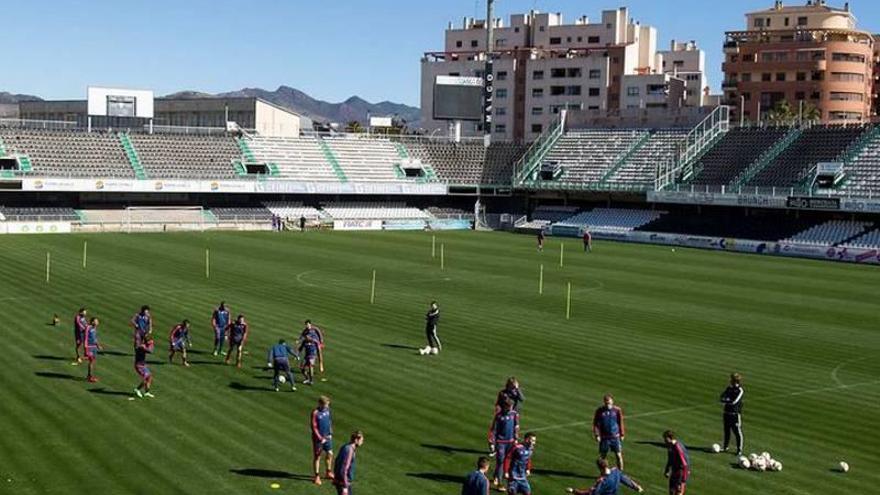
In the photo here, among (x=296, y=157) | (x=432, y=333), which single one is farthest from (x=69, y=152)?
(x=432, y=333)

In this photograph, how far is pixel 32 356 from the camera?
28.6 meters

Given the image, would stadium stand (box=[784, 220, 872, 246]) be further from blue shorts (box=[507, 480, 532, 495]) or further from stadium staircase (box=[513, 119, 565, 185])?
blue shorts (box=[507, 480, 532, 495])

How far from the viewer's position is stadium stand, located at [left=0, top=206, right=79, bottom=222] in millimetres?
73062

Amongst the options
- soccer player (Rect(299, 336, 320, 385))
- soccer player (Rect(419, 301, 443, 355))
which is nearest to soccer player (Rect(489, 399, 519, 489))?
soccer player (Rect(299, 336, 320, 385))

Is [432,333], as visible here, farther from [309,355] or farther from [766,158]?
[766,158]

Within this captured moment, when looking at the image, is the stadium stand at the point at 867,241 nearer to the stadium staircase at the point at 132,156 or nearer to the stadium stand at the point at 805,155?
the stadium stand at the point at 805,155

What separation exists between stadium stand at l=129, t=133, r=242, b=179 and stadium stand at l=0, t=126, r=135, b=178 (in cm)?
197

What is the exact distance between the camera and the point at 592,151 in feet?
311

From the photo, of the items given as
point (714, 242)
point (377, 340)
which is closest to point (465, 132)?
point (714, 242)

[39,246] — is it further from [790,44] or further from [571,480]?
[790,44]

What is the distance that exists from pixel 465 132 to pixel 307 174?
223 ft

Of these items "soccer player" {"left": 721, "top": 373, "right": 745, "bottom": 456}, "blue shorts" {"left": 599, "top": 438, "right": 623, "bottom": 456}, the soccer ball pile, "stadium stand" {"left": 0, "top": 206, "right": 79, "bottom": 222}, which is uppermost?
"stadium stand" {"left": 0, "top": 206, "right": 79, "bottom": 222}

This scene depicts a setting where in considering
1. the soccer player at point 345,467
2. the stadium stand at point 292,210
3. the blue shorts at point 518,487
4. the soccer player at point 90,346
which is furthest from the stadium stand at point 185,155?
the blue shorts at point 518,487

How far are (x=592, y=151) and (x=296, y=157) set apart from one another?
27415mm
